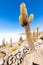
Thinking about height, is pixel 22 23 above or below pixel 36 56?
above

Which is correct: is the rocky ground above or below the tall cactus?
below

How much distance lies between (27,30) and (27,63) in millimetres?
3636

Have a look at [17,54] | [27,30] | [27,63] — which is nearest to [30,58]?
[27,63]

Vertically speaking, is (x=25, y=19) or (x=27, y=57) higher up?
(x=25, y=19)

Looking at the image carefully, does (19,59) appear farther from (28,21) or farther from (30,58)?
(28,21)

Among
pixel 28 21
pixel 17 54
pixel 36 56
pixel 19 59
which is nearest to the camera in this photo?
pixel 36 56

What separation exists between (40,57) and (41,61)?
0.65 meters

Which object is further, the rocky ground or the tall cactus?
the tall cactus

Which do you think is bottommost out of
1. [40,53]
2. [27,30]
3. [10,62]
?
[10,62]

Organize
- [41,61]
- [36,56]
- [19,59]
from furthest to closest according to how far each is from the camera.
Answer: [19,59] → [36,56] → [41,61]

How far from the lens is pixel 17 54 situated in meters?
18.8

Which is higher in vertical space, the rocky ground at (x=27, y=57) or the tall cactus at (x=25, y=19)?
the tall cactus at (x=25, y=19)

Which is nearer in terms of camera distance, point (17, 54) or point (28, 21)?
point (28, 21)

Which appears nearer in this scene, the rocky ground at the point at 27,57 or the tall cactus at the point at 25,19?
the rocky ground at the point at 27,57
